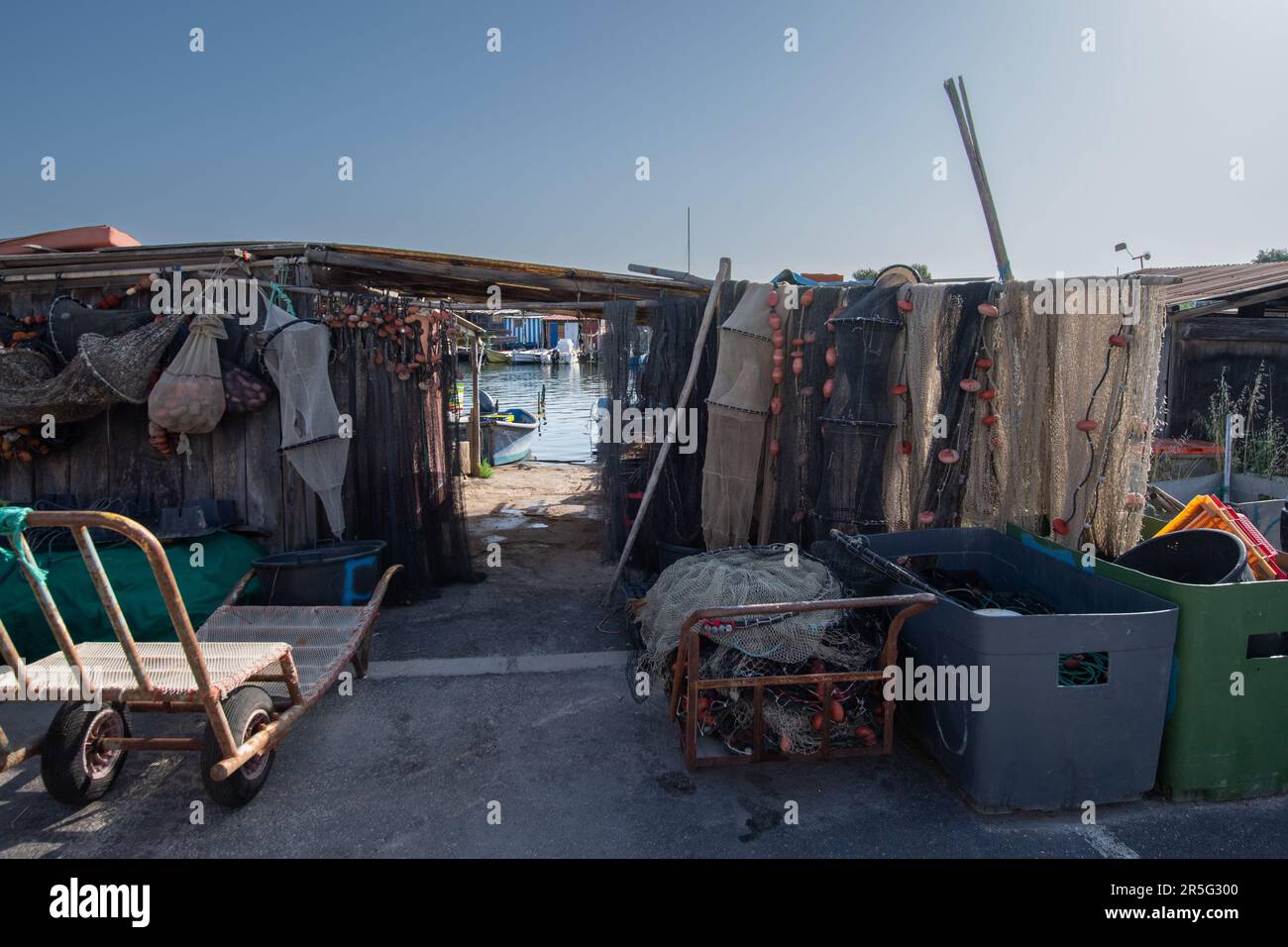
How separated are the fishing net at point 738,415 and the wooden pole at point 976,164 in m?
2.31

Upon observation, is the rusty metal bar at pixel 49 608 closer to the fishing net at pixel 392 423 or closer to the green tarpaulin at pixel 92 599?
the green tarpaulin at pixel 92 599

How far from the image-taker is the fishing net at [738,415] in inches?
233

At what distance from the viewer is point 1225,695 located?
3.46 meters

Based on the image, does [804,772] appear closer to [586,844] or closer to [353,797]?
[586,844]

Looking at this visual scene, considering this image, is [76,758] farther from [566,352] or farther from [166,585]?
[566,352]

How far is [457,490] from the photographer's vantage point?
7.43 meters

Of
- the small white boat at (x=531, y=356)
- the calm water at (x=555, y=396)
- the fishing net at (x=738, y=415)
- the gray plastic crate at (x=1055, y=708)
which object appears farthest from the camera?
the small white boat at (x=531, y=356)

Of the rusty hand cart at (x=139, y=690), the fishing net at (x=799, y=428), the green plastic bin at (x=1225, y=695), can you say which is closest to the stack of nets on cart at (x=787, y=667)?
the green plastic bin at (x=1225, y=695)

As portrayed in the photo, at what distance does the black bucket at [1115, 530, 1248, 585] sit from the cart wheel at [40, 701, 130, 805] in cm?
519

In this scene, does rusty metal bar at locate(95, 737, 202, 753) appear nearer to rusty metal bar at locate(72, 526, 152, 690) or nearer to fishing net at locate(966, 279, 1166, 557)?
rusty metal bar at locate(72, 526, 152, 690)

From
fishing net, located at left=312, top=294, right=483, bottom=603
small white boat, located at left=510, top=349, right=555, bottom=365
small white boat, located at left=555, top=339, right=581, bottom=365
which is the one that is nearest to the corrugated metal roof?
fishing net, located at left=312, top=294, right=483, bottom=603

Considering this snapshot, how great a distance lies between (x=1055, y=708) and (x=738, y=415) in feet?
10.3
